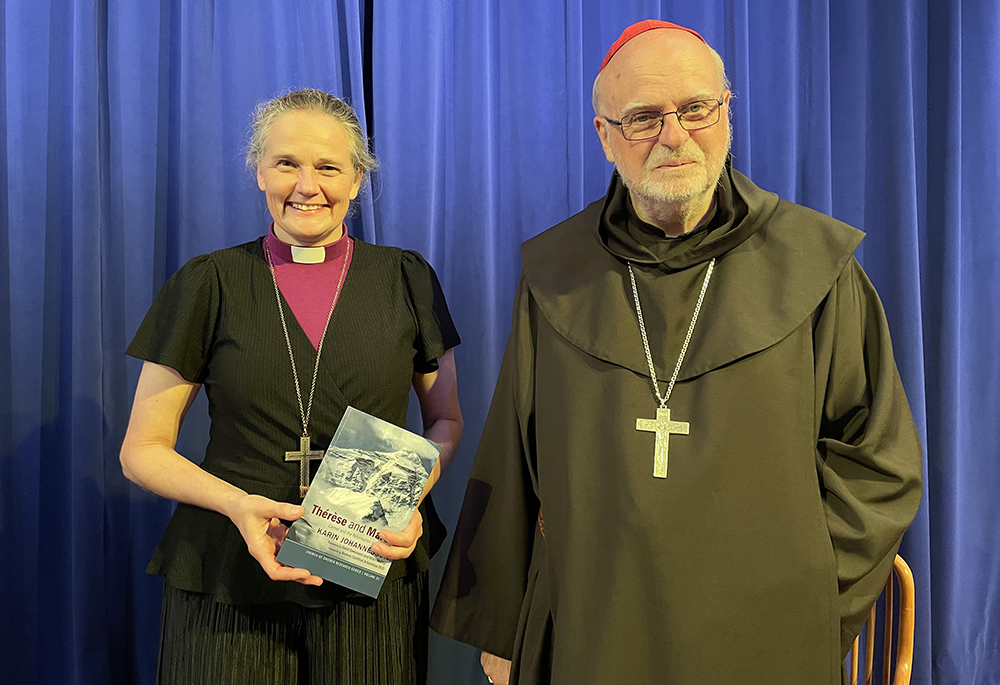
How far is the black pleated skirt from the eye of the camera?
1668mm

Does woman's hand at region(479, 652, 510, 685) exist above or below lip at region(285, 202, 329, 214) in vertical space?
below

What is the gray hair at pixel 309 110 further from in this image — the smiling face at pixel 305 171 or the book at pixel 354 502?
the book at pixel 354 502

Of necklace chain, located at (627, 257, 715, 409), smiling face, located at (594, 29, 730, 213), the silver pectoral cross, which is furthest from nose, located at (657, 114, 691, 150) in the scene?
the silver pectoral cross

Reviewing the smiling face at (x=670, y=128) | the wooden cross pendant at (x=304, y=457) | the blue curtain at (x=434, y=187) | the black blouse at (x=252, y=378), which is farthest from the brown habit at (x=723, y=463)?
the blue curtain at (x=434, y=187)

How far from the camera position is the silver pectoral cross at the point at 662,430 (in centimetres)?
153

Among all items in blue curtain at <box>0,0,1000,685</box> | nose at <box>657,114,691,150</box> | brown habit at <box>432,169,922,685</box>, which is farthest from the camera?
blue curtain at <box>0,0,1000,685</box>

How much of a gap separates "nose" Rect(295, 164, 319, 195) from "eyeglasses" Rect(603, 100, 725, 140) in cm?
69

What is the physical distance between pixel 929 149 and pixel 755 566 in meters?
1.74

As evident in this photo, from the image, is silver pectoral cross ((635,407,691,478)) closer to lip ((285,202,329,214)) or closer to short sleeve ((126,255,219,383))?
lip ((285,202,329,214))

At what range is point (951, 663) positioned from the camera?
2.54m

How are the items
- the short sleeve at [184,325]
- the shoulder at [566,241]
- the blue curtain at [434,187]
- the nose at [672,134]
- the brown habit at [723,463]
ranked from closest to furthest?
the brown habit at [723,463] < the nose at [672,134] < the short sleeve at [184,325] < the shoulder at [566,241] < the blue curtain at [434,187]

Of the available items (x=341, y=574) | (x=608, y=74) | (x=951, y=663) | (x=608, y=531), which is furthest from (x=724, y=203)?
(x=951, y=663)

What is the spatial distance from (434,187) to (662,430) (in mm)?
1237

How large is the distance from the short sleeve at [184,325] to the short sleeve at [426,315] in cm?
44
